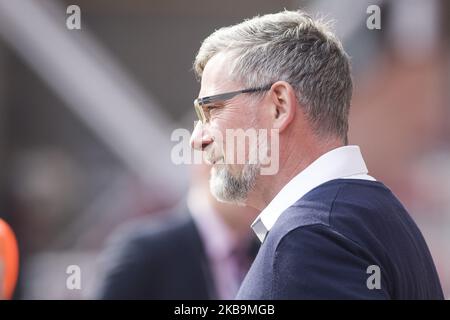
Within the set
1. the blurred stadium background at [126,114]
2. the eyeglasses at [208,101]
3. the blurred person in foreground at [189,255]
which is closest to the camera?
the eyeglasses at [208,101]

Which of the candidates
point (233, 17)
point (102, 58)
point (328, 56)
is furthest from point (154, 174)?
point (328, 56)

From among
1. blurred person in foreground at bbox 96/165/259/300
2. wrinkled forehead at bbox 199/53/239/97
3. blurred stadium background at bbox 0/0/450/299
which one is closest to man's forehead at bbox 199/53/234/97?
wrinkled forehead at bbox 199/53/239/97

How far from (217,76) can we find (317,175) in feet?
1.02

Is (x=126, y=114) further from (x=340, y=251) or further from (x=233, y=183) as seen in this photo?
(x=340, y=251)

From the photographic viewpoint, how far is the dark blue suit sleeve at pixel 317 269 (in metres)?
1.30

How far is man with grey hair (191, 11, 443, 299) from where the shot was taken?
1.32m

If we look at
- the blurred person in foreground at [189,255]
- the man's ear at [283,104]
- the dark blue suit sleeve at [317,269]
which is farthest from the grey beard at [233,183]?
the blurred person in foreground at [189,255]

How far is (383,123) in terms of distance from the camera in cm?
482

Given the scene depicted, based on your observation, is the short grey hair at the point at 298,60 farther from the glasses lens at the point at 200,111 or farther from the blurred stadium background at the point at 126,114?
the blurred stadium background at the point at 126,114

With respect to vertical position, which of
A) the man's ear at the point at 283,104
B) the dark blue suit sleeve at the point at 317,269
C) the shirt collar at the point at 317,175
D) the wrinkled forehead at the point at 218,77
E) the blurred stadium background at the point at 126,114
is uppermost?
the blurred stadium background at the point at 126,114

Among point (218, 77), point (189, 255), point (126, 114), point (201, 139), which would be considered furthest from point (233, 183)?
point (126, 114)

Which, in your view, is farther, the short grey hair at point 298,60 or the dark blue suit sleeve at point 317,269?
the short grey hair at point 298,60

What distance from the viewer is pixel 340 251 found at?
1319 mm

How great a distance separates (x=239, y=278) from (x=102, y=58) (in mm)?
2866
